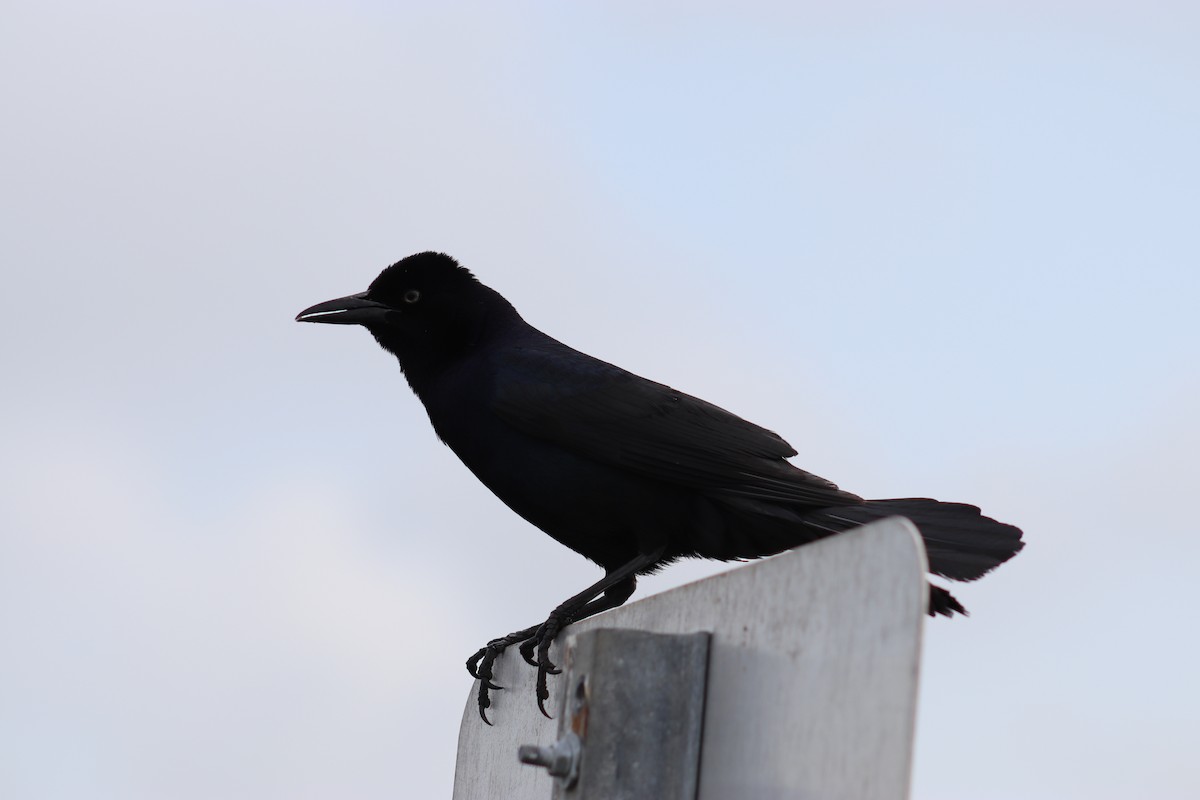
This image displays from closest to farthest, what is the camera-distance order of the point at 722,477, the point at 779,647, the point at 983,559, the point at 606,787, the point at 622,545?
the point at 779,647
the point at 606,787
the point at 983,559
the point at 722,477
the point at 622,545

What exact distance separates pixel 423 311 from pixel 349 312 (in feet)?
1.07

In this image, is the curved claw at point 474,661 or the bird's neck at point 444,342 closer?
the curved claw at point 474,661

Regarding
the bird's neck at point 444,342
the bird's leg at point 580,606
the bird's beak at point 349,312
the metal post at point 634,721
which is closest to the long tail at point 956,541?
the bird's leg at point 580,606

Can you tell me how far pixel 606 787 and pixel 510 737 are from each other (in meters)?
1.03

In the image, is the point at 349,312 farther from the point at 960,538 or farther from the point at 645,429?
the point at 960,538

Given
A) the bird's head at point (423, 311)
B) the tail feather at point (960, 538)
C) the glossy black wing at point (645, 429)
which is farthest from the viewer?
the bird's head at point (423, 311)

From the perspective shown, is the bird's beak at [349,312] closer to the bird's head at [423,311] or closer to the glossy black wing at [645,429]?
the bird's head at [423,311]

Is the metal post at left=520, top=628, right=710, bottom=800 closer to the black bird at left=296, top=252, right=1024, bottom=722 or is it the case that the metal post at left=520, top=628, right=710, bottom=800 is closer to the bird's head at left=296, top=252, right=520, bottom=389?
the black bird at left=296, top=252, right=1024, bottom=722

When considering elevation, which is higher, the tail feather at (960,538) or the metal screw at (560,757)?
the tail feather at (960,538)

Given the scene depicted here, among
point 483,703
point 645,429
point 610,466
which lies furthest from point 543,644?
point 645,429

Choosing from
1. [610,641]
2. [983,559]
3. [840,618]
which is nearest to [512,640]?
[983,559]

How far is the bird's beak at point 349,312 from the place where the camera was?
6137mm

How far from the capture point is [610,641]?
6.88 feet

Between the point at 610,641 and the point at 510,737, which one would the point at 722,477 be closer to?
the point at 510,737
